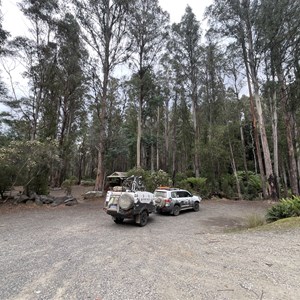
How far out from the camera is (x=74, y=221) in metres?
8.45

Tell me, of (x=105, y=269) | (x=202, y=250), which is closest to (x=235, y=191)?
(x=202, y=250)

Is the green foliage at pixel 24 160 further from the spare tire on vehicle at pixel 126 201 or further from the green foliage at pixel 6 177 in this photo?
the spare tire on vehicle at pixel 126 201

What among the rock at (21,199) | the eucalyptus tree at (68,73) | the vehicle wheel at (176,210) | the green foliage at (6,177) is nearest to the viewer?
the green foliage at (6,177)

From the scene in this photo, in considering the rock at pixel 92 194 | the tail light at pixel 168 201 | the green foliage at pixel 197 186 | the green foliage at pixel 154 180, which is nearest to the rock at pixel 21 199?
the rock at pixel 92 194

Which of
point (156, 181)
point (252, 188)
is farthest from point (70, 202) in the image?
point (252, 188)

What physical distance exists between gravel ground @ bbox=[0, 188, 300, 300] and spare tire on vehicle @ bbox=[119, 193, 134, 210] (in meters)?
0.97

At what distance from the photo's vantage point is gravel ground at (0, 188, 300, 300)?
287 centimetres

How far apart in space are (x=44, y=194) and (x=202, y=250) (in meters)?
12.1

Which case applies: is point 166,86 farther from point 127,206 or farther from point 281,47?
point 127,206

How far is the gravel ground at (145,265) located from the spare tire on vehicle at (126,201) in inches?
38.3

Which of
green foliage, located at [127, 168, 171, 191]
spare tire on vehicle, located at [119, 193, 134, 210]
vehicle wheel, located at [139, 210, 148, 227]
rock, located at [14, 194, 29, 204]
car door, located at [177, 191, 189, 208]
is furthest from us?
green foliage, located at [127, 168, 171, 191]

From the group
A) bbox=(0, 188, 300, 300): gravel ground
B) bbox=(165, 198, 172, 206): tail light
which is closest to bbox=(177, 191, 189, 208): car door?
bbox=(165, 198, 172, 206): tail light

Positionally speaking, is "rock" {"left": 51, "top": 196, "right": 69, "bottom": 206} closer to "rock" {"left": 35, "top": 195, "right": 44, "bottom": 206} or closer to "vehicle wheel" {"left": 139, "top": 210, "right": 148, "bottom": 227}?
"rock" {"left": 35, "top": 195, "right": 44, "bottom": 206}

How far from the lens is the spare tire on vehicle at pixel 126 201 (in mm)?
7457
